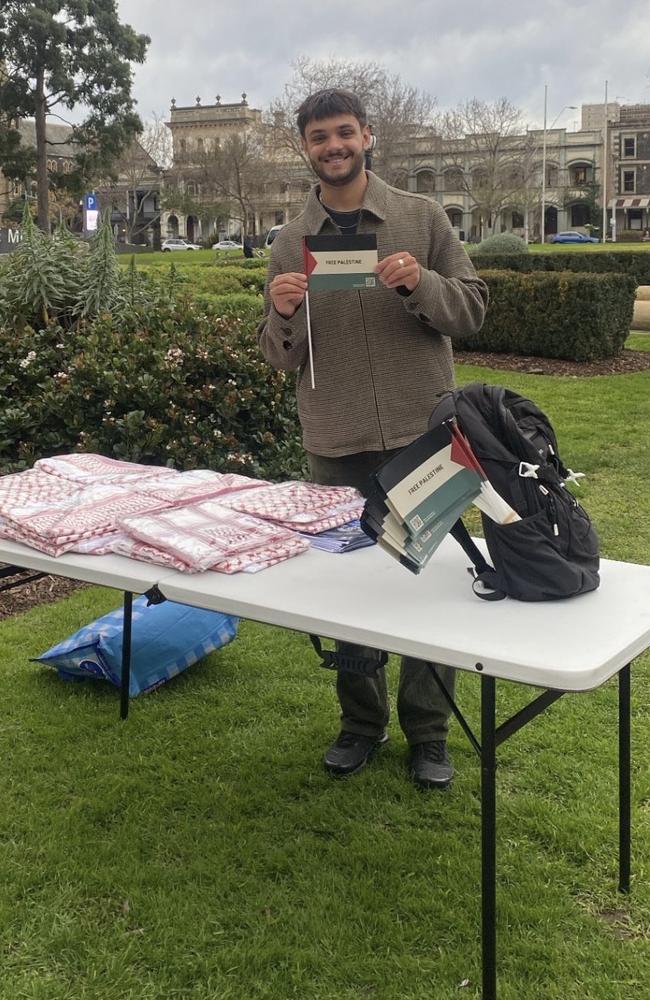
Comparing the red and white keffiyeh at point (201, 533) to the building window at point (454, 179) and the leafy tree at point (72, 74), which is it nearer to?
the leafy tree at point (72, 74)

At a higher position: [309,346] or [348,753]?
[309,346]

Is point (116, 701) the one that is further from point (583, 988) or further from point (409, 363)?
point (583, 988)

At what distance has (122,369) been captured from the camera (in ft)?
18.6

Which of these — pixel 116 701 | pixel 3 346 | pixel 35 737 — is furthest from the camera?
pixel 3 346

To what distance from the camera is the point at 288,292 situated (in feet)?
8.75

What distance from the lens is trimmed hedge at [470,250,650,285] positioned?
17.3 metres

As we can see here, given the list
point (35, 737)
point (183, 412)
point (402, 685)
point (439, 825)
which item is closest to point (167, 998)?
point (439, 825)

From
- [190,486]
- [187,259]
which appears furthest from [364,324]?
[187,259]

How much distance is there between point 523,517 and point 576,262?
16687 millimetres

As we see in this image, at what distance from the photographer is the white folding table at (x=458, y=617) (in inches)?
73.4

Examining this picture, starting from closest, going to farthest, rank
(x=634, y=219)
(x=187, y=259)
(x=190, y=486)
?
(x=190, y=486) → (x=187, y=259) → (x=634, y=219)

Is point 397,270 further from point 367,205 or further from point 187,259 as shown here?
point 187,259

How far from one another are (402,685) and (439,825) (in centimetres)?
45

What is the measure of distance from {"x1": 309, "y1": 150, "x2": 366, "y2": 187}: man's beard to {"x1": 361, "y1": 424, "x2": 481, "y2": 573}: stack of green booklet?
1.02 metres
